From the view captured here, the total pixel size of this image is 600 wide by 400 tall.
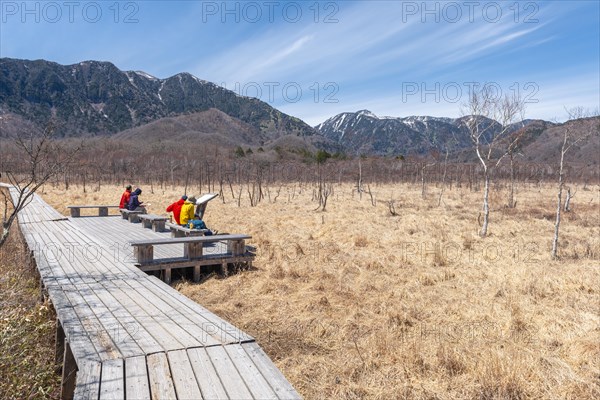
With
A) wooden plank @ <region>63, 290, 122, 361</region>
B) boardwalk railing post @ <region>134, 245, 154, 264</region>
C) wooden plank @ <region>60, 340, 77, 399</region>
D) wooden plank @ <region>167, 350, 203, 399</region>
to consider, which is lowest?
wooden plank @ <region>60, 340, 77, 399</region>

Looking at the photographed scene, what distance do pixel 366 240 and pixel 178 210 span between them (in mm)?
5002

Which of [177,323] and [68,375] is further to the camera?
[177,323]

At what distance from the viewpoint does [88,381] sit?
285 cm

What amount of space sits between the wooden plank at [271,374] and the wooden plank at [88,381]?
1096mm

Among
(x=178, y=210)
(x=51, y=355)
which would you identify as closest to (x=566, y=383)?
(x=51, y=355)

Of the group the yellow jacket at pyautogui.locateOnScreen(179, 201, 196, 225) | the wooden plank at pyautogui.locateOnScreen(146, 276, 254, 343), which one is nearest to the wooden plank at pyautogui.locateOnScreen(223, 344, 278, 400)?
the wooden plank at pyautogui.locateOnScreen(146, 276, 254, 343)

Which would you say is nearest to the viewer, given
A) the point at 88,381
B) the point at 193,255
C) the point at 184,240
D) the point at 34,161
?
the point at 88,381

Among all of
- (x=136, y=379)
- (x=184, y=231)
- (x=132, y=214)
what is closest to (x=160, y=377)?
(x=136, y=379)

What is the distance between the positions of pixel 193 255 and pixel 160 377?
517 centimetres

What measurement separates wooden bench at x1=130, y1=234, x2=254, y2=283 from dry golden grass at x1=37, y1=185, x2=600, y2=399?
0.36 m

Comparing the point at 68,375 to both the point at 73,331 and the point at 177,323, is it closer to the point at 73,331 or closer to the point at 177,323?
the point at 73,331

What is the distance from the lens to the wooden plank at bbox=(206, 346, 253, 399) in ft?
9.05

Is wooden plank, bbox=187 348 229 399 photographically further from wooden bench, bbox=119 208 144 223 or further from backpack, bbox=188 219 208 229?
wooden bench, bbox=119 208 144 223

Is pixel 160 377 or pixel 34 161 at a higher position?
pixel 34 161
